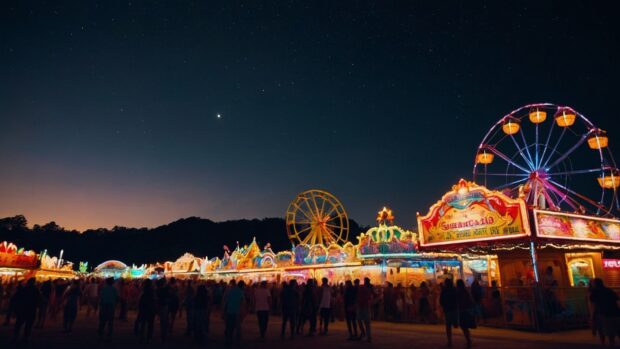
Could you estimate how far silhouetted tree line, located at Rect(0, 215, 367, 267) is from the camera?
10142cm

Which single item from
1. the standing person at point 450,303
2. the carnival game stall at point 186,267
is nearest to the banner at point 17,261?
the carnival game stall at point 186,267

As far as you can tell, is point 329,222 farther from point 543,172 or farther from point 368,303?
point 368,303

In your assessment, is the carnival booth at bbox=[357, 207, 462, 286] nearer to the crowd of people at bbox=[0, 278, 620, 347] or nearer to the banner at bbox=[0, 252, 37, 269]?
the crowd of people at bbox=[0, 278, 620, 347]

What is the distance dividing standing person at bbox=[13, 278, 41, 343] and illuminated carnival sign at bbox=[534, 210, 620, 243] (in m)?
15.2

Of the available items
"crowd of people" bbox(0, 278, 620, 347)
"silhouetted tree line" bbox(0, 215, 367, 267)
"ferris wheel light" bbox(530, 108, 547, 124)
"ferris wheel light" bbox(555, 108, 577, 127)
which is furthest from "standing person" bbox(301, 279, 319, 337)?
Answer: "silhouetted tree line" bbox(0, 215, 367, 267)

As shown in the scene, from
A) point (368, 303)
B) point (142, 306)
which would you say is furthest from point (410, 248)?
point (142, 306)

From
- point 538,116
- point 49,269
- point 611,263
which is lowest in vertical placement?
point 611,263

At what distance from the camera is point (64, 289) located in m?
15.9

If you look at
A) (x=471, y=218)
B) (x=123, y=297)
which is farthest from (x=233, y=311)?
(x=123, y=297)

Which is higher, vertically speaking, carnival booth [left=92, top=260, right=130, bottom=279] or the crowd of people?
carnival booth [left=92, top=260, right=130, bottom=279]

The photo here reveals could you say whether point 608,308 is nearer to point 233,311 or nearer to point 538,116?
point 233,311

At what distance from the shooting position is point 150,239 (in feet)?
349

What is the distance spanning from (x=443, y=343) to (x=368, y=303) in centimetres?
207

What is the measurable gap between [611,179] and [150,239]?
10333 cm
